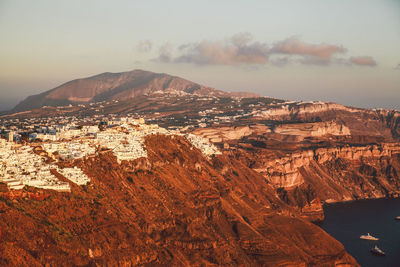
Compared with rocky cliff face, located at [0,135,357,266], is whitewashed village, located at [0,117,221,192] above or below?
above

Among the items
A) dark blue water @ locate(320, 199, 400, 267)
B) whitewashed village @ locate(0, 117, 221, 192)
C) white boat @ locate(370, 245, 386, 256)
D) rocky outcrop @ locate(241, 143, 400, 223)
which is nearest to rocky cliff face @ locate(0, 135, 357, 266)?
whitewashed village @ locate(0, 117, 221, 192)

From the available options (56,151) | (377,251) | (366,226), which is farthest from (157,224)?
(366,226)

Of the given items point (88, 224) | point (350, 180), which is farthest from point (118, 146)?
point (350, 180)

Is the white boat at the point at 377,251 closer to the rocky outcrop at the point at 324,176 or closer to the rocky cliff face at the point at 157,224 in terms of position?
the rocky cliff face at the point at 157,224

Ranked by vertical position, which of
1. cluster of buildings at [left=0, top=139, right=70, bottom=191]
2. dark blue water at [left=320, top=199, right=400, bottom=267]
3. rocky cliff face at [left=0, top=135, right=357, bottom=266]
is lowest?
dark blue water at [left=320, top=199, right=400, bottom=267]

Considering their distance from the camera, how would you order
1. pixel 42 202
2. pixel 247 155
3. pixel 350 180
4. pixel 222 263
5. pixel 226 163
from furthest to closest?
pixel 350 180, pixel 247 155, pixel 226 163, pixel 222 263, pixel 42 202

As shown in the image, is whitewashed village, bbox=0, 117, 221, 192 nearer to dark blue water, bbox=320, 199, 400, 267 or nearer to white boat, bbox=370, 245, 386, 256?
dark blue water, bbox=320, 199, 400, 267

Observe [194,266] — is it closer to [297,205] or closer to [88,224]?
[88,224]

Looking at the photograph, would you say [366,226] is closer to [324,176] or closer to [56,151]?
[324,176]
